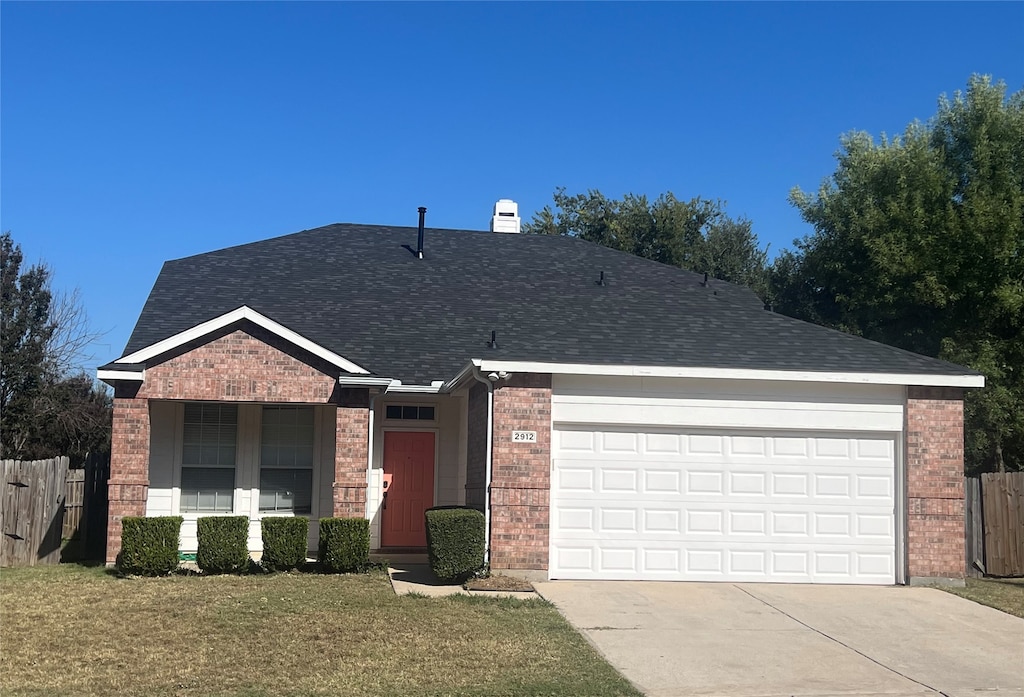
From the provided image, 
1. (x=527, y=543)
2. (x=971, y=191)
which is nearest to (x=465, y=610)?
(x=527, y=543)

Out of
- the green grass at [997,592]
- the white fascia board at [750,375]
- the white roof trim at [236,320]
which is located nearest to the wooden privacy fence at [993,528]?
the green grass at [997,592]

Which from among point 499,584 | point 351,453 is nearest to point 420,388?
point 351,453

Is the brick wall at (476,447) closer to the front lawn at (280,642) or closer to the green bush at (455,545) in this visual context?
the green bush at (455,545)

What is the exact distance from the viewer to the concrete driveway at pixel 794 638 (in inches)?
340

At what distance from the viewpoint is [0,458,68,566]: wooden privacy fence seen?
15.2 m

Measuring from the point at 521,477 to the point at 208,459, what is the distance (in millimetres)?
5871

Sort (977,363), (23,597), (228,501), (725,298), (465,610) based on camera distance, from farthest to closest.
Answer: (977,363) < (725,298) < (228,501) < (23,597) < (465,610)

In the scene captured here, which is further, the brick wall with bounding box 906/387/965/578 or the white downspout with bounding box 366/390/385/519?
the white downspout with bounding box 366/390/385/519

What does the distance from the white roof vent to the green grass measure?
13.4 metres

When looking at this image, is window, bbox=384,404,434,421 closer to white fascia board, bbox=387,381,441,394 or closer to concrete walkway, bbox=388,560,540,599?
white fascia board, bbox=387,381,441,394

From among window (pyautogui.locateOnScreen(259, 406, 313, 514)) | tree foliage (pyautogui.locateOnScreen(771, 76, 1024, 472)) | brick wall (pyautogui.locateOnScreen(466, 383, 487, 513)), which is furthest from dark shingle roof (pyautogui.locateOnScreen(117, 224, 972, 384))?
tree foliage (pyautogui.locateOnScreen(771, 76, 1024, 472))

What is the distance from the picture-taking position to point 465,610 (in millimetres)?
11352

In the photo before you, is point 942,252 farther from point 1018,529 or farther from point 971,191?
point 1018,529

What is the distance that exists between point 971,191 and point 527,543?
16.7 m
